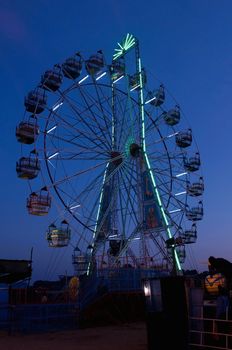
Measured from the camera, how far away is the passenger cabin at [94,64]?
2586 centimetres

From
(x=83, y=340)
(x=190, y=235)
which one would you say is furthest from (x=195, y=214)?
(x=83, y=340)

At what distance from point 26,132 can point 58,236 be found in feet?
17.3

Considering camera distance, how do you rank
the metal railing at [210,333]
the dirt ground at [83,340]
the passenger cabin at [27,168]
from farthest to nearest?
the passenger cabin at [27,168], the dirt ground at [83,340], the metal railing at [210,333]

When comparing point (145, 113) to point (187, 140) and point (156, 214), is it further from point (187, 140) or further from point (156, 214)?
point (156, 214)

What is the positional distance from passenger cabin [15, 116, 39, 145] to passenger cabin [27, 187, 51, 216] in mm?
2626

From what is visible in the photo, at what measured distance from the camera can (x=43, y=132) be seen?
2314 centimetres

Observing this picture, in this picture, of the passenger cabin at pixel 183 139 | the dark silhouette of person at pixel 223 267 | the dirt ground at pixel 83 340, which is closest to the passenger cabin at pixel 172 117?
the passenger cabin at pixel 183 139

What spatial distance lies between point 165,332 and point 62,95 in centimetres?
1595

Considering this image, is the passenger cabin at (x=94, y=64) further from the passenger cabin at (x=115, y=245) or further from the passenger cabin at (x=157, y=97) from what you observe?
the passenger cabin at (x=115, y=245)

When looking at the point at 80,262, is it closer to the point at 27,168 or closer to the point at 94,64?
the point at 27,168

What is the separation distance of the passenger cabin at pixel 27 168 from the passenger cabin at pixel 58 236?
284 cm

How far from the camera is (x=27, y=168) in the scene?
2203cm

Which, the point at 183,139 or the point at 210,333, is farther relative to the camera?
the point at 183,139

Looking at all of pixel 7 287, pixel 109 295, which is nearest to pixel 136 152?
pixel 109 295
